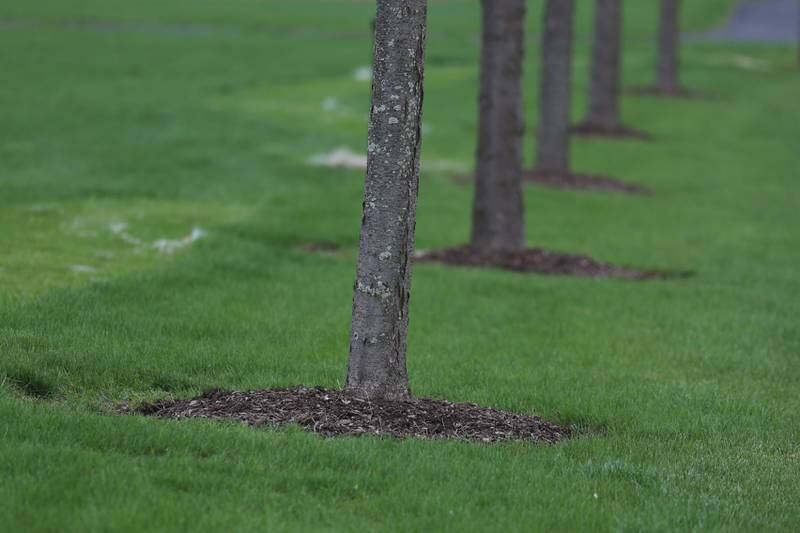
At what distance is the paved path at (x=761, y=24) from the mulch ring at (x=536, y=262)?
4184 centimetres

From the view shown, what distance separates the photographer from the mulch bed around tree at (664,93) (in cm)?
3338

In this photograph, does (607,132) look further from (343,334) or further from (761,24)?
(761,24)

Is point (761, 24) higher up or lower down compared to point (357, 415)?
higher up

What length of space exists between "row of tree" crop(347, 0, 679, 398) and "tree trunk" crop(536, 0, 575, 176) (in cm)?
2

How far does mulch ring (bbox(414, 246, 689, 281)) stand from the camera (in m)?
12.6

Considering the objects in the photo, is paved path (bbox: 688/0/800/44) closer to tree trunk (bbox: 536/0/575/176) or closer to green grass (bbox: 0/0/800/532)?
green grass (bbox: 0/0/800/532)

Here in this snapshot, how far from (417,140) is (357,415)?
1566mm

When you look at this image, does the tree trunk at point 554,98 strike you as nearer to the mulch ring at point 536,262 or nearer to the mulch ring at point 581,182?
the mulch ring at point 581,182

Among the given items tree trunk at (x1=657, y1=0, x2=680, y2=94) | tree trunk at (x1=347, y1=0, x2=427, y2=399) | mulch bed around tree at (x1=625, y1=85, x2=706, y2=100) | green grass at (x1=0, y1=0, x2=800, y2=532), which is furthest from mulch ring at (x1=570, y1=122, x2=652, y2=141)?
tree trunk at (x1=347, y1=0, x2=427, y2=399)

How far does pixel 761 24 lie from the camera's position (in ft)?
196

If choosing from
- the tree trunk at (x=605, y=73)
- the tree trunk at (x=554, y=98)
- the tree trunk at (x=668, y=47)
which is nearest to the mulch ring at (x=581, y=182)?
the tree trunk at (x=554, y=98)

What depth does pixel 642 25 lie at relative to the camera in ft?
186

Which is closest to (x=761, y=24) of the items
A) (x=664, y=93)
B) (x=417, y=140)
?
(x=664, y=93)

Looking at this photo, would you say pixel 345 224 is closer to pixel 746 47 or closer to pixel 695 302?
pixel 695 302
